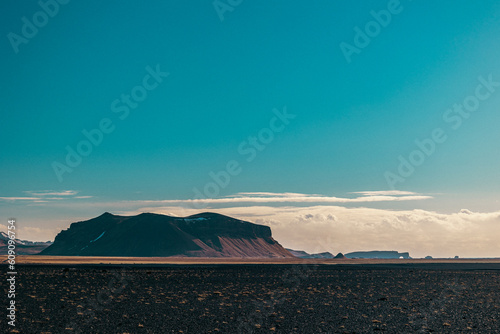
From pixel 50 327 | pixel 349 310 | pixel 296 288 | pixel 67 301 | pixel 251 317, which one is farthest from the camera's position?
pixel 296 288

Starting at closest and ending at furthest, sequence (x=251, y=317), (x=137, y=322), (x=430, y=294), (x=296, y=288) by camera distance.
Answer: (x=137, y=322), (x=251, y=317), (x=430, y=294), (x=296, y=288)

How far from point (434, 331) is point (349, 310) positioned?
6.43 m

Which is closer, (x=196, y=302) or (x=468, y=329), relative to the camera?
(x=468, y=329)

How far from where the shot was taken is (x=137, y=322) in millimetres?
20922

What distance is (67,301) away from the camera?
88.8 ft

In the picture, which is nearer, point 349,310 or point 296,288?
point 349,310

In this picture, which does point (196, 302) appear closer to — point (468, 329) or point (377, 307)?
point (377, 307)

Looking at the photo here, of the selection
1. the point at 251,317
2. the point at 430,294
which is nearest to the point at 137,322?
the point at 251,317

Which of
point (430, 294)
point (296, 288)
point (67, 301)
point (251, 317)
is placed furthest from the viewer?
point (296, 288)

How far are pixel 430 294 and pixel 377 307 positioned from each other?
9.52 meters

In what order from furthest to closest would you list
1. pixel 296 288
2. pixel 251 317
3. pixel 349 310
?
pixel 296 288
pixel 349 310
pixel 251 317

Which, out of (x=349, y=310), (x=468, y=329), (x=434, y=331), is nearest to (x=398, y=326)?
(x=434, y=331)

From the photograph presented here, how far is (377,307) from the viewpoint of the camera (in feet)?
86.5

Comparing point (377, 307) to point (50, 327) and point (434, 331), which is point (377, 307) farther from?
point (50, 327)
